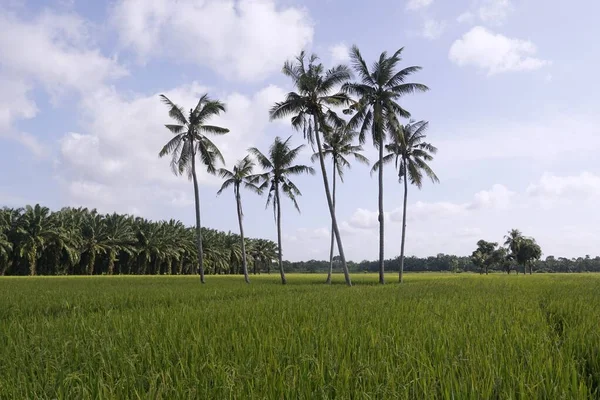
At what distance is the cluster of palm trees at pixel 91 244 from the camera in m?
44.6

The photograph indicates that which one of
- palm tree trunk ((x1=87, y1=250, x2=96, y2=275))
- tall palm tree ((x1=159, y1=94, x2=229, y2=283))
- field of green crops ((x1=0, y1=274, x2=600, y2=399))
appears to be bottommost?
palm tree trunk ((x1=87, y1=250, x2=96, y2=275))

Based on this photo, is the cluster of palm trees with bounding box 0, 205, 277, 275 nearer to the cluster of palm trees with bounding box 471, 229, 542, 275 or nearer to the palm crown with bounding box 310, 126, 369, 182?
the palm crown with bounding box 310, 126, 369, 182

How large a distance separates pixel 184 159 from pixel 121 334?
23.5 metres

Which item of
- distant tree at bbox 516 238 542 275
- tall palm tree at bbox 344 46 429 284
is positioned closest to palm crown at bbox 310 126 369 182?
tall palm tree at bbox 344 46 429 284

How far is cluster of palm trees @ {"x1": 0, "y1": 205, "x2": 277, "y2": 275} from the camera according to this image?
146 ft

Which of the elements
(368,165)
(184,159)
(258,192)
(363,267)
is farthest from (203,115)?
(363,267)

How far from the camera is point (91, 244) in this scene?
166ft

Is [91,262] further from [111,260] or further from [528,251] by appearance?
[528,251]

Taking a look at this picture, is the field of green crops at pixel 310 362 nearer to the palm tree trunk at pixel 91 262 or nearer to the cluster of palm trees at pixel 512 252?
the palm tree trunk at pixel 91 262

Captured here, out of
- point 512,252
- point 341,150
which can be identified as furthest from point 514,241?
point 341,150

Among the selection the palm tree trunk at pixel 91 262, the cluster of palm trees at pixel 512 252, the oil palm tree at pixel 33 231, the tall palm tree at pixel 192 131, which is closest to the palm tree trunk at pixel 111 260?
the palm tree trunk at pixel 91 262

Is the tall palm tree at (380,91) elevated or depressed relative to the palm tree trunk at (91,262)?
elevated

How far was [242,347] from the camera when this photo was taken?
458cm

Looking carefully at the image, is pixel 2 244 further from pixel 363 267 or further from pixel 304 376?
pixel 363 267
